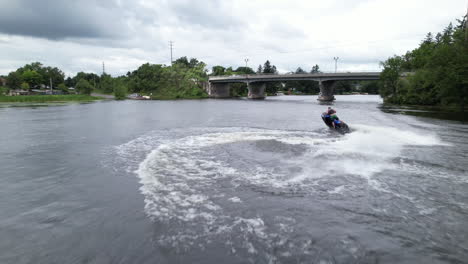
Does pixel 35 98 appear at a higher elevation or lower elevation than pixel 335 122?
higher

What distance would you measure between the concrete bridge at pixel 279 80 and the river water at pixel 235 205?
70.1m

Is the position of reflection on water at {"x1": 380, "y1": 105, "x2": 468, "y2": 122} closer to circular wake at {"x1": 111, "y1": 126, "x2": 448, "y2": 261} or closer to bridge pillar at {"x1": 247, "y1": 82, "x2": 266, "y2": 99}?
circular wake at {"x1": 111, "y1": 126, "x2": 448, "y2": 261}

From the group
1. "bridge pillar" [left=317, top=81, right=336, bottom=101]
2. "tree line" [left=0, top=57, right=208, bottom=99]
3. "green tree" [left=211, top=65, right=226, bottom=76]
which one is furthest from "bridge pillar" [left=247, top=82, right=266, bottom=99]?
"green tree" [left=211, top=65, right=226, bottom=76]

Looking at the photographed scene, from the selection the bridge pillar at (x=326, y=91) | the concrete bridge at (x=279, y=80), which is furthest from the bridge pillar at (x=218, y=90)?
the bridge pillar at (x=326, y=91)

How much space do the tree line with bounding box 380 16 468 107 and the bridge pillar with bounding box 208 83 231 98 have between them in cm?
7009

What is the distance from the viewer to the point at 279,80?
4087 inches

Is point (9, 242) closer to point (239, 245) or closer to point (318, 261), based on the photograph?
point (239, 245)

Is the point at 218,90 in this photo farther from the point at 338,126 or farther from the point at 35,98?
the point at 338,126

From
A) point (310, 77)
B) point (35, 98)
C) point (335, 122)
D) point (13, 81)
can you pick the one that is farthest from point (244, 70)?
point (335, 122)

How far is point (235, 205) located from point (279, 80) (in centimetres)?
9826

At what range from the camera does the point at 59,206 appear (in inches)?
366

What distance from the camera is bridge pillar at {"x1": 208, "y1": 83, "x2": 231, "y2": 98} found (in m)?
127

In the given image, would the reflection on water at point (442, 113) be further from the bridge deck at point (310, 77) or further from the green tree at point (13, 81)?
the green tree at point (13, 81)

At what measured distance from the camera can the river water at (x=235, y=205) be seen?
22.2 ft
